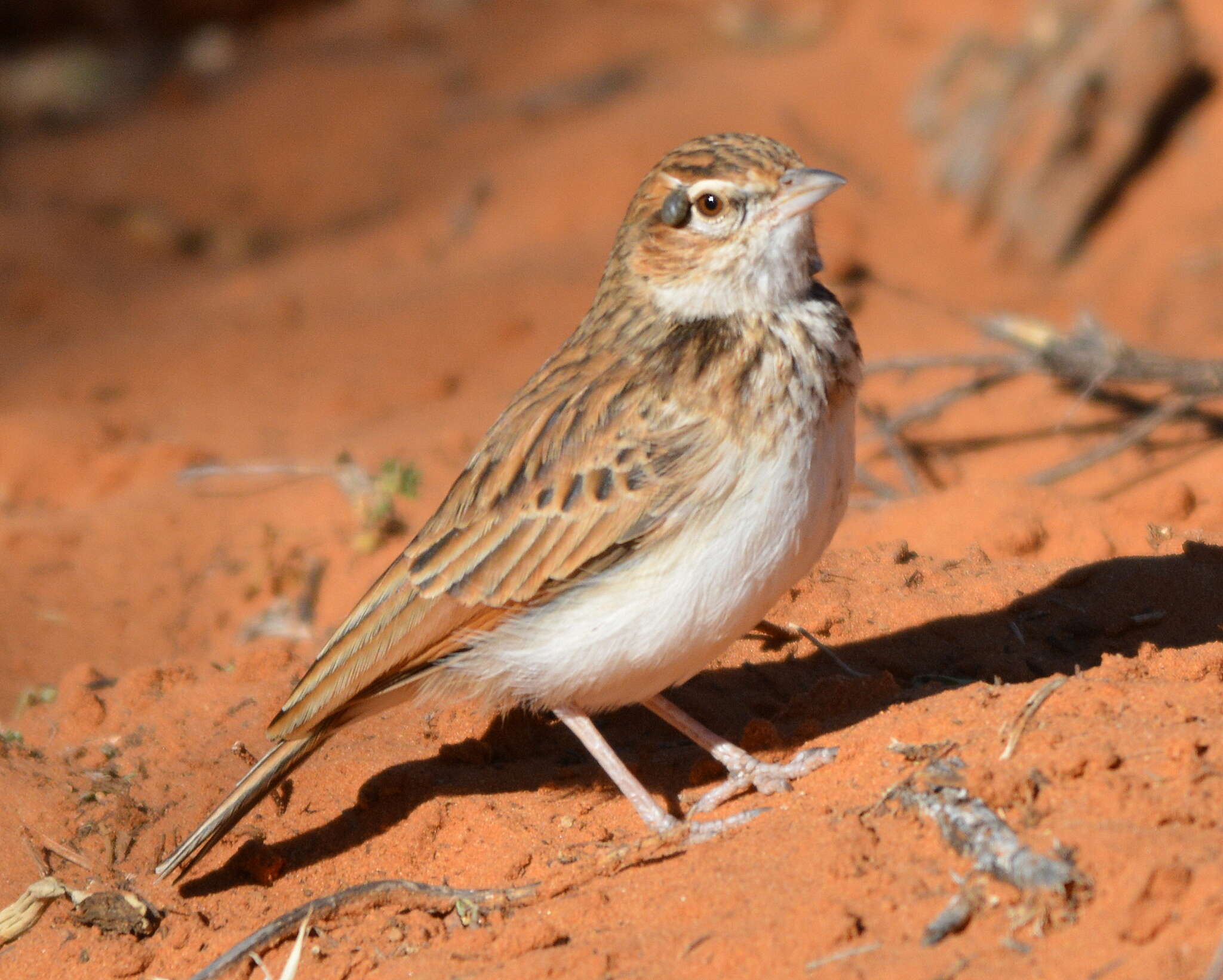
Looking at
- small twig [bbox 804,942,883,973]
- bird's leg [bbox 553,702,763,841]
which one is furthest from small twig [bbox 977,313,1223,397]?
small twig [bbox 804,942,883,973]

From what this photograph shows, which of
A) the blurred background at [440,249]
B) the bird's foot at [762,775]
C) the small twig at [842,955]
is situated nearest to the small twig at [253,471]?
the blurred background at [440,249]

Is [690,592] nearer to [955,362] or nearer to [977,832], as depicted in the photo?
[977,832]

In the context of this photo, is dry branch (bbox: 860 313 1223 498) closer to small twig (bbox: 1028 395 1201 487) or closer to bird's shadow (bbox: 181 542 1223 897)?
small twig (bbox: 1028 395 1201 487)

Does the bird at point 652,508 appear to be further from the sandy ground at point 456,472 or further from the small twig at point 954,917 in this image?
the small twig at point 954,917

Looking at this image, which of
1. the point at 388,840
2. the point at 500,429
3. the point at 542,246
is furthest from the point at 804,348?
the point at 542,246

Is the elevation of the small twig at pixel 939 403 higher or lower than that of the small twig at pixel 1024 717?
lower

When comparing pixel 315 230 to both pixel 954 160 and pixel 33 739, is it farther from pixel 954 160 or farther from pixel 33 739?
pixel 33 739
